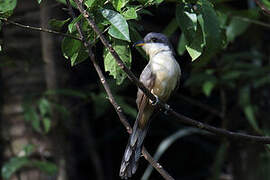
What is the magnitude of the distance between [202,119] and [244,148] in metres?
0.84

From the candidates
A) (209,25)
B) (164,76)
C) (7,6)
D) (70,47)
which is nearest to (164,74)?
(164,76)

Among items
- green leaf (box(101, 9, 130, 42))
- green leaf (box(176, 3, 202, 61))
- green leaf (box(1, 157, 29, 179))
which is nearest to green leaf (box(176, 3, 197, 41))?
green leaf (box(176, 3, 202, 61))

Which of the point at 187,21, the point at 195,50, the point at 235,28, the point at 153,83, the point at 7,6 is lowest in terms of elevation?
the point at 235,28

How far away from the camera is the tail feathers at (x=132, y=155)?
8.29ft

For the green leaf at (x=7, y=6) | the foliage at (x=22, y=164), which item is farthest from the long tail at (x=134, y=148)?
the foliage at (x=22, y=164)

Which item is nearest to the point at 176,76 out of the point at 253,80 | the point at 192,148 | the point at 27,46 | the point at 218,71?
the point at 218,71

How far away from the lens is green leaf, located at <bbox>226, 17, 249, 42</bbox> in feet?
11.9

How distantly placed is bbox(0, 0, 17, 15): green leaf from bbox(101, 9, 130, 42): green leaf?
453mm

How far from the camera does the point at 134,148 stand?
8.77 feet

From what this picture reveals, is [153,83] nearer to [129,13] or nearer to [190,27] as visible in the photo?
[190,27]

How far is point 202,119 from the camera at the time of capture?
537 cm

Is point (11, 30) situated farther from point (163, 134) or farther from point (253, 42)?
point (253, 42)

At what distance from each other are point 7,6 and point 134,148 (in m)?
1.21

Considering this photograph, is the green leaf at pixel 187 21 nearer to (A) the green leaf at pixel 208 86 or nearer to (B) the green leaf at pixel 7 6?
(B) the green leaf at pixel 7 6
